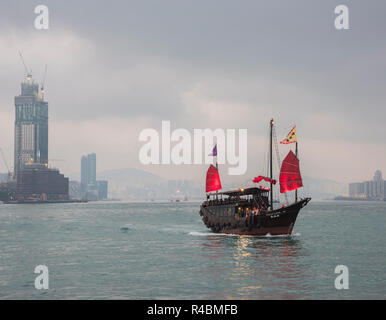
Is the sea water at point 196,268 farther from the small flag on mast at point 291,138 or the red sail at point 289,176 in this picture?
the small flag on mast at point 291,138

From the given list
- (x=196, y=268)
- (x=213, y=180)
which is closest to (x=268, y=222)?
(x=213, y=180)

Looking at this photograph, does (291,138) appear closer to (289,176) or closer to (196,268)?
(289,176)

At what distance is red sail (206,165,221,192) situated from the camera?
288 ft

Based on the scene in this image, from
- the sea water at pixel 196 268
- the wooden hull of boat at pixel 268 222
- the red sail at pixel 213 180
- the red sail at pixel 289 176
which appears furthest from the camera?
the red sail at pixel 213 180

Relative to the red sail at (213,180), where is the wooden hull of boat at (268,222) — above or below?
below

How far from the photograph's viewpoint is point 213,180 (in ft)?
291

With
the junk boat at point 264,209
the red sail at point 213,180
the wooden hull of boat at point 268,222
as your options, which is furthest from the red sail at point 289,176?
the red sail at point 213,180

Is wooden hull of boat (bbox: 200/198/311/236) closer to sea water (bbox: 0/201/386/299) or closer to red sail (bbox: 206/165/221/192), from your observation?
sea water (bbox: 0/201/386/299)

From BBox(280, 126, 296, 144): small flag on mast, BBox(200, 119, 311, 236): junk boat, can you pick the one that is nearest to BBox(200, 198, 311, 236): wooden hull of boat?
BBox(200, 119, 311, 236): junk boat

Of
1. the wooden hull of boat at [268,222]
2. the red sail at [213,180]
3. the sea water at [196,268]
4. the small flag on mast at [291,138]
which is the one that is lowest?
the sea water at [196,268]

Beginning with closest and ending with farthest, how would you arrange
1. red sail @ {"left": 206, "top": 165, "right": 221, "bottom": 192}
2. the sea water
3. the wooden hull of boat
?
the sea water
the wooden hull of boat
red sail @ {"left": 206, "top": 165, "right": 221, "bottom": 192}

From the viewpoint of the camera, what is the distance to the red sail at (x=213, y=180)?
8788cm
